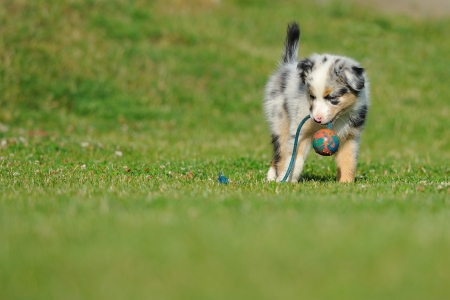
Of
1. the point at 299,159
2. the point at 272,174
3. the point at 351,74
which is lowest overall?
the point at 272,174

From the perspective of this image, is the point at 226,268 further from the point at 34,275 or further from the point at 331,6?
the point at 331,6

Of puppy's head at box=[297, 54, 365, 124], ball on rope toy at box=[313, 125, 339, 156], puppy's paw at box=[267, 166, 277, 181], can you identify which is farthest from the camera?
puppy's paw at box=[267, 166, 277, 181]

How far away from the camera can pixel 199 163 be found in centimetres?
929

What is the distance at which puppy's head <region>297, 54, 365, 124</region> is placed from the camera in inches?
270

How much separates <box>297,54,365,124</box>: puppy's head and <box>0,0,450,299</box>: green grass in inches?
30.9

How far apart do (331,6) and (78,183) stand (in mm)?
20070

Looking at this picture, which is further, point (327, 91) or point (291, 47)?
point (291, 47)

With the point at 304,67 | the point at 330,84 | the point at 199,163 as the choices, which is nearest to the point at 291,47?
Result: the point at 304,67

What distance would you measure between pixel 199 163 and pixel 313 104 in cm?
276

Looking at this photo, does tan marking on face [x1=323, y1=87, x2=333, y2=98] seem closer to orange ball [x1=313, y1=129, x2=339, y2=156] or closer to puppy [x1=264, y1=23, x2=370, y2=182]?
puppy [x1=264, y1=23, x2=370, y2=182]

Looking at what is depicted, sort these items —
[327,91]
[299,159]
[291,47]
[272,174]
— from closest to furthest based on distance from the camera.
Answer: [327,91] → [299,159] → [272,174] → [291,47]

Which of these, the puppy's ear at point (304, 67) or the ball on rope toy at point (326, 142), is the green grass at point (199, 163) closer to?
the ball on rope toy at point (326, 142)

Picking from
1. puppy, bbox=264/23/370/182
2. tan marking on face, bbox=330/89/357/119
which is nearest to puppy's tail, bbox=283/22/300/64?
puppy, bbox=264/23/370/182

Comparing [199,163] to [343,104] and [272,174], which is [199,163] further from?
[343,104]
